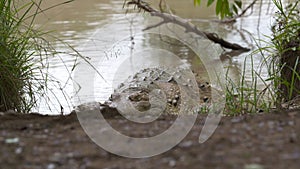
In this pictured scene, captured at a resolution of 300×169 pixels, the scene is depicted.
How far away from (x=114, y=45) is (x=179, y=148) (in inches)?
183

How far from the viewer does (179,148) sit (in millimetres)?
1763

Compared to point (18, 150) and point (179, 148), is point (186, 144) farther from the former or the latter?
point (18, 150)

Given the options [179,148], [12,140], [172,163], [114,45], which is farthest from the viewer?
[114,45]

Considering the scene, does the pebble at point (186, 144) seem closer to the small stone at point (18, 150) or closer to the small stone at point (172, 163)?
the small stone at point (172, 163)

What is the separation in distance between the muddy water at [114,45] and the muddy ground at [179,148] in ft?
6.28

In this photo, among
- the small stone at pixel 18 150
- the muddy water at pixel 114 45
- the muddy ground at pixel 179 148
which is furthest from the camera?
the muddy water at pixel 114 45

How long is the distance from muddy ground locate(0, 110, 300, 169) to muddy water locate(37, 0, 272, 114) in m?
1.92

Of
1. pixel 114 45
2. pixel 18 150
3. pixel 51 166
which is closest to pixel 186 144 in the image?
pixel 51 166

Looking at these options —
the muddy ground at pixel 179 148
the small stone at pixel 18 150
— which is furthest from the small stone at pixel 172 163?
the small stone at pixel 18 150

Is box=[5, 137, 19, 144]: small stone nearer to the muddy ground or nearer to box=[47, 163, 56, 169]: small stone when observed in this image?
the muddy ground

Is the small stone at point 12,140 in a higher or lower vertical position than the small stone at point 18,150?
higher

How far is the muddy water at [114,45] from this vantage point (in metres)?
5.03

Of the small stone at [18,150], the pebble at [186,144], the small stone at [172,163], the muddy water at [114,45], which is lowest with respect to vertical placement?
the muddy water at [114,45]

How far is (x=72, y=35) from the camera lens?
6.79 m
